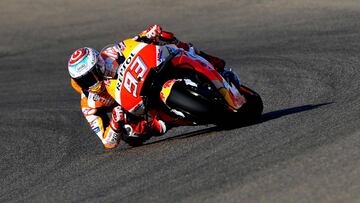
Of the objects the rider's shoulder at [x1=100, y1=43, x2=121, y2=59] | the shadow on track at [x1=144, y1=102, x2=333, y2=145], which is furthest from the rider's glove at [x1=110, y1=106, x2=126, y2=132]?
the shadow on track at [x1=144, y1=102, x2=333, y2=145]

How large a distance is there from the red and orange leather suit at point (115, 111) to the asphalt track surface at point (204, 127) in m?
0.25

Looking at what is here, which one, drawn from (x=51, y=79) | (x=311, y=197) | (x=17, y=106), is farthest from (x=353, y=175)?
(x=51, y=79)

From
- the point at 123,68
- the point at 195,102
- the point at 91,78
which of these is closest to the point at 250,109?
the point at 195,102

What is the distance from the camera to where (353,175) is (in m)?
7.41

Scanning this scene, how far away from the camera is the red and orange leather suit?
1043cm

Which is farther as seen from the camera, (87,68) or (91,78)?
(91,78)

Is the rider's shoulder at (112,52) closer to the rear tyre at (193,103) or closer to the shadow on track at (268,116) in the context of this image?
the rear tyre at (193,103)

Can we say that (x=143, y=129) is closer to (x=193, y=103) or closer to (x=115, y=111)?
(x=115, y=111)

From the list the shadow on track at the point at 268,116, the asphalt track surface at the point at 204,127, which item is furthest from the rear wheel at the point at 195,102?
the shadow on track at the point at 268,116

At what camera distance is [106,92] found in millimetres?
10625

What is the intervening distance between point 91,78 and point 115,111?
460mm

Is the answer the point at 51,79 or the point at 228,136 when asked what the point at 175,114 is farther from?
the point at 51,79

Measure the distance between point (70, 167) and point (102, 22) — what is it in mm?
11212

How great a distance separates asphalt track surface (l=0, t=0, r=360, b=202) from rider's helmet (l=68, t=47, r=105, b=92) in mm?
940
